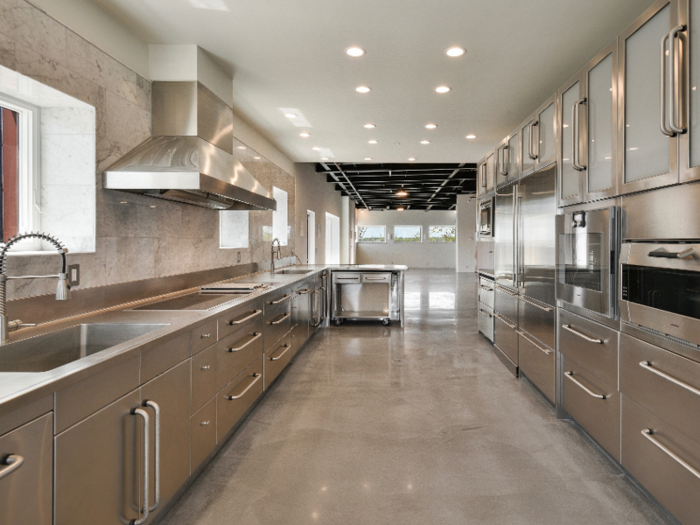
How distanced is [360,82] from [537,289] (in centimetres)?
227

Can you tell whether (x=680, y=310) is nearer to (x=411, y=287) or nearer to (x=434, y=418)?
(x=434, y=418)

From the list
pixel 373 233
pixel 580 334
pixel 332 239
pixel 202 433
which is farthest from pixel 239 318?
pixel 373 233

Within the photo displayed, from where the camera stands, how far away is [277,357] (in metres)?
3.54

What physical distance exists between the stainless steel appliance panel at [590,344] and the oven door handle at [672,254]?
0.54 m

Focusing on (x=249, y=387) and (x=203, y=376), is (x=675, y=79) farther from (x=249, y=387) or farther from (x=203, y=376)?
(x=249, y=387)

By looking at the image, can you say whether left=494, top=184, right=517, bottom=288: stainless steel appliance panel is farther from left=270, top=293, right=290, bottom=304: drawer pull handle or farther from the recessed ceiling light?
left=270, top=293, right=290, bottom=304: drawer pull handle

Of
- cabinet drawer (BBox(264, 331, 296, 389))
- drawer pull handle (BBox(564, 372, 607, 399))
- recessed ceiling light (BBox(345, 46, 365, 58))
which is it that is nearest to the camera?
drawer pull handle (BBox(564, 372, 607, 399))

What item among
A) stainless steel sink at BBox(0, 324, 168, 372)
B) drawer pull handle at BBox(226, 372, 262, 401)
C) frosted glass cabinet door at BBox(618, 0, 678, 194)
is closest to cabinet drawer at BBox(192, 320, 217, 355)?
stainless steel sink at BBox(0, 324, 168, 372)

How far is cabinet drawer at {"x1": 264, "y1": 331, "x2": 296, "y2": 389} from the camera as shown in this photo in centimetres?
333

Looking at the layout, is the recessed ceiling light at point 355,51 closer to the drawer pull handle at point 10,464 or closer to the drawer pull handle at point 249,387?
the drawer pull handle at point 249,387

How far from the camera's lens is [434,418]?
9.75ft

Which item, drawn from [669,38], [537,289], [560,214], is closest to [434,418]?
[537,289]

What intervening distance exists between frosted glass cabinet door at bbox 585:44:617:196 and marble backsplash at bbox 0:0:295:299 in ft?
9.03

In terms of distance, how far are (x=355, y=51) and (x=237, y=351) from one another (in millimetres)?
2261
